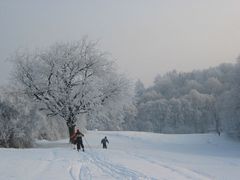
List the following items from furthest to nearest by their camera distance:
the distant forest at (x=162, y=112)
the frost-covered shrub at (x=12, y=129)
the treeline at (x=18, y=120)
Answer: the distant forest at (x=162, y=112) → the treeline at (x=18, y=120) → the frost-covered shrub at (x=12, y=129)

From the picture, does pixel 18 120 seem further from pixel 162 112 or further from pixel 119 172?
pixel 162 112

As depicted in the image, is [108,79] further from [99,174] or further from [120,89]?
[99,174]

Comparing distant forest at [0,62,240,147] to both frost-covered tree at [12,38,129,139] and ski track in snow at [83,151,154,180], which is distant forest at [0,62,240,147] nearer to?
frost-covered tree at [12,38,129,139]

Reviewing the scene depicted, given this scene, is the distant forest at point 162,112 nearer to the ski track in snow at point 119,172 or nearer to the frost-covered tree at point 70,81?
the frost-covered tree at point 70,81

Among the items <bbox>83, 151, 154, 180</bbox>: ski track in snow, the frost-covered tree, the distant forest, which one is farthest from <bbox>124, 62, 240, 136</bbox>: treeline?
<bbox>83, 151, 154, 180</bbox>: ski track in snow

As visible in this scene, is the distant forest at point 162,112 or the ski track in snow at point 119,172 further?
the distant forest at point 162,112

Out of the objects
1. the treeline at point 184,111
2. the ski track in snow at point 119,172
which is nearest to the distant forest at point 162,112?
the treeline at point 184,111

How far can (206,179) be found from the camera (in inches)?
642

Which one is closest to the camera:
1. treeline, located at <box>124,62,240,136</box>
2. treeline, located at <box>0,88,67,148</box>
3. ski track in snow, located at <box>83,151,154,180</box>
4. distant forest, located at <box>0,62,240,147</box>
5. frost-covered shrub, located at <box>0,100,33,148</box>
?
ski track in snow, located at <box>83,151,154,180</box>

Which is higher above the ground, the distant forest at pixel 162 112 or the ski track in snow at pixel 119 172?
the distant forest at pixel 162 112

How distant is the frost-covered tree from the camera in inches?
1615

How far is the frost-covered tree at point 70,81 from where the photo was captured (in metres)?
41.0

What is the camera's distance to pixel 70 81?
41.5 m

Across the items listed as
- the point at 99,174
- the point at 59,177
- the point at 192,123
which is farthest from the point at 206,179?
the point at 192,123
